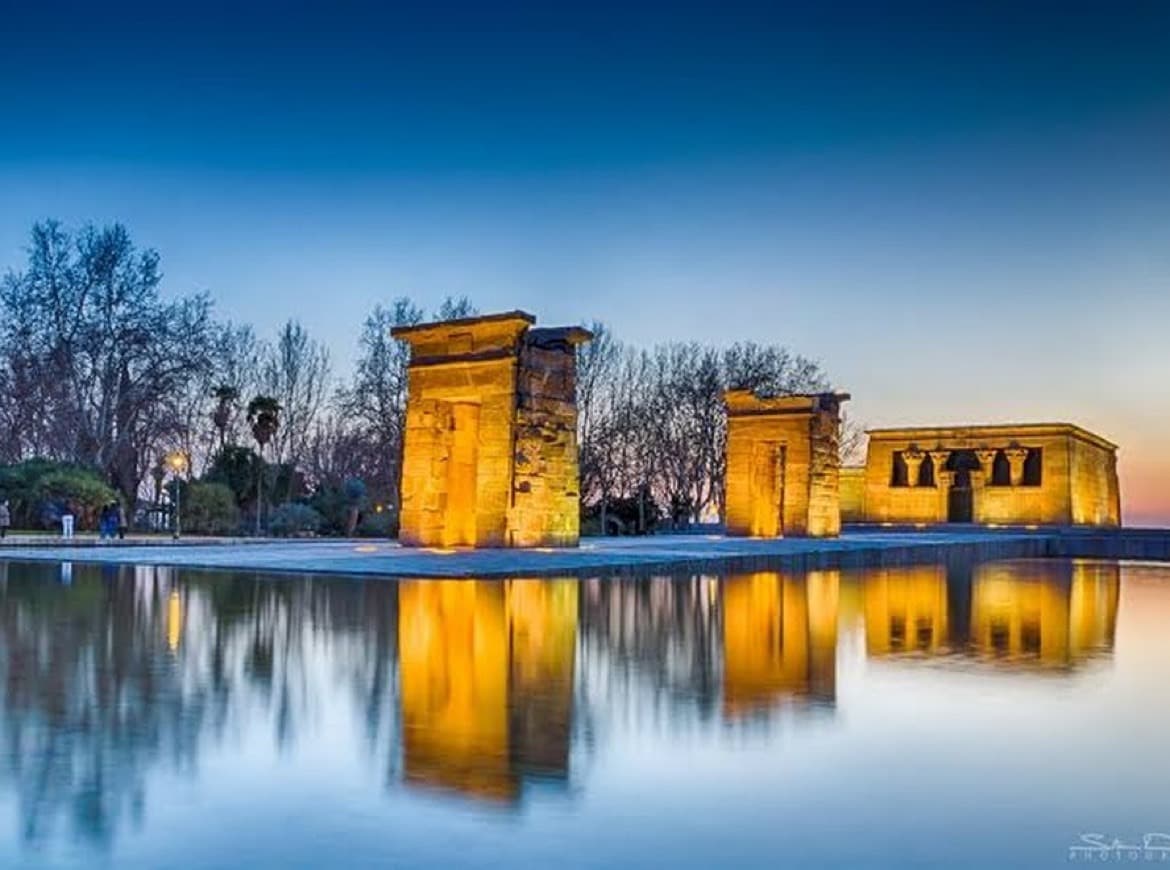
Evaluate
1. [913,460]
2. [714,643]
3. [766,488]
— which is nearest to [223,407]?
[766,488]

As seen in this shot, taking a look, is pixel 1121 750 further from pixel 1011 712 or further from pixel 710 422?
pixel 710 422

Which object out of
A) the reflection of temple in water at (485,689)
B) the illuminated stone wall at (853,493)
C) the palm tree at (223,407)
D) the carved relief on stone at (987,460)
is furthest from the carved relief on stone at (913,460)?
the reflection of temple in water at (485,689)

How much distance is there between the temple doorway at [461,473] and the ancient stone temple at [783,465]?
35.9 ft

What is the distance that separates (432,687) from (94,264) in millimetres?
32606

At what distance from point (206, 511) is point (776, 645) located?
2900 cm

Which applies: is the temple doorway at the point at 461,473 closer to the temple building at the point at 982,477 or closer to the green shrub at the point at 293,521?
the green shrub at the point at 293,521

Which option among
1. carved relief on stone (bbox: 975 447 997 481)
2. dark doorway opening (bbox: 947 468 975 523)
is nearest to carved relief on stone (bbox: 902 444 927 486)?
dark doorway opening (bbox: 947 468 975 523)

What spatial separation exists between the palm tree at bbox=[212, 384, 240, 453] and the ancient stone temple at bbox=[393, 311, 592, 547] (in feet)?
82.8

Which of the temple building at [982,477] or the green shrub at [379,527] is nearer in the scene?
the green shrub at [379,527]

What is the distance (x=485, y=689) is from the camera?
20.1 ft

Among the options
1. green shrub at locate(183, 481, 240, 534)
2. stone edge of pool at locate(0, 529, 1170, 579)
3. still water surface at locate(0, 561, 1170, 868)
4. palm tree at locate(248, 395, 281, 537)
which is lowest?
still water surface at locate(0, 561, 1170, 868)

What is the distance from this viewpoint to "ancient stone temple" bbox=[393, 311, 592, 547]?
63.7 feet

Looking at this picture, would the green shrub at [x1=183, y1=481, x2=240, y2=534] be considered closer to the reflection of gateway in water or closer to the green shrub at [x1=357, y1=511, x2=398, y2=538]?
the green shrub at [x1=357, y1=511, x2=398, y2=538]

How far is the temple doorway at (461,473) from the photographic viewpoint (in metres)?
20.9
